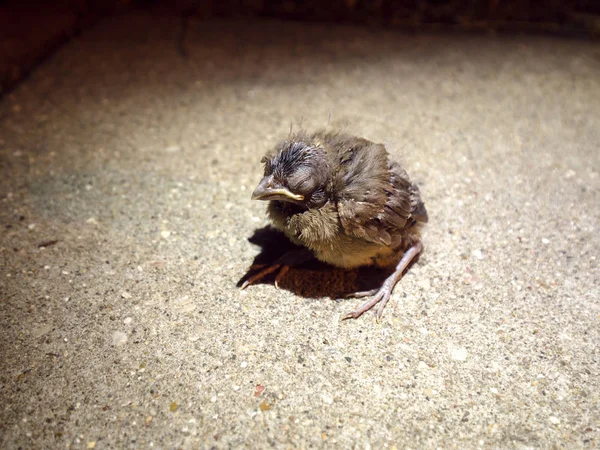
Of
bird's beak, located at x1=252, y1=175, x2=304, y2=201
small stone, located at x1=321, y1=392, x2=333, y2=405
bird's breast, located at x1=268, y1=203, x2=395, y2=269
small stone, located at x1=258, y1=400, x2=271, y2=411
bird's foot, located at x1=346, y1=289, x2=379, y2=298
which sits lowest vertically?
small stone, located at x1=258, y1=400, x2=271, y2=411

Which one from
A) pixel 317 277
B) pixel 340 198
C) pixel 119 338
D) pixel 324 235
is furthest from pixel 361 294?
pixel 119 338

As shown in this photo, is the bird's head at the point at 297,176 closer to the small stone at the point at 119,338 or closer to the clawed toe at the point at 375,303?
the clawed toe at the point at 375,303

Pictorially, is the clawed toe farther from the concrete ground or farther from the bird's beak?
the bird's beak

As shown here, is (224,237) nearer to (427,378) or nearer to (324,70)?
(427,378)

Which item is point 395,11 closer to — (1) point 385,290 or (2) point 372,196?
(2) point 372,196

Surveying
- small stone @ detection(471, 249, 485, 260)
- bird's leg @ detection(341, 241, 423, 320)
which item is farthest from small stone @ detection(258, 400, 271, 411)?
small stone @ detection(471, 249, 485, 260)

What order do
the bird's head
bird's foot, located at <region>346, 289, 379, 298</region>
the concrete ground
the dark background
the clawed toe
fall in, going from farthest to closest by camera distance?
the dark background, bird's foot, located at <region>346, 289, 379, 298</region>, the clawed toe, the bird's head, the concrete ground

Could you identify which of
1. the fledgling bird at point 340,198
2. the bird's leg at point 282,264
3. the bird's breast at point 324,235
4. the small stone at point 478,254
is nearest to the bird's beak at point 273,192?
the fledgling bird at point 340,198
